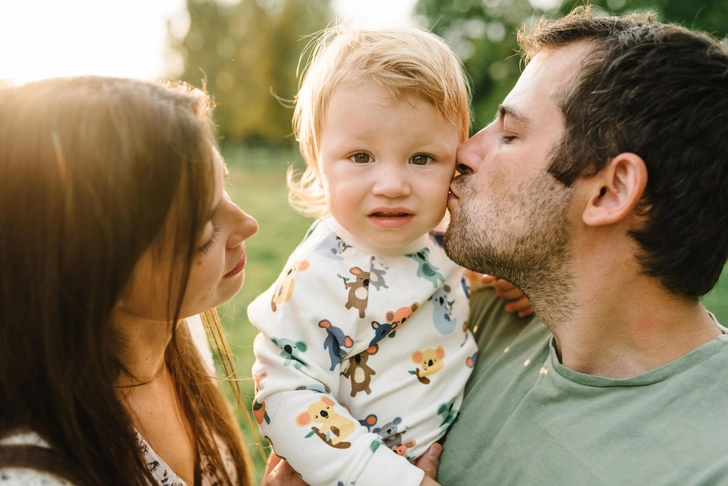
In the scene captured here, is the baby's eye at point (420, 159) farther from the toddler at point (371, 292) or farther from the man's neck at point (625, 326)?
the man's neck at point (625, 326)

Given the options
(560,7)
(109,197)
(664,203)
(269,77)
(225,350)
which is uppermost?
(109,197)

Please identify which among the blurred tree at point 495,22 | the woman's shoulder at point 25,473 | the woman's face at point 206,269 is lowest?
the blurred tree at point 495,22

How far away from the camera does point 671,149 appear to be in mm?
2029

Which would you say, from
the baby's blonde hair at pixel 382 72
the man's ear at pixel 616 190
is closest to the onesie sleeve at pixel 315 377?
the baby's blonde hair at pixel 382 72

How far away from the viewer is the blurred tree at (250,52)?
36.7 metres

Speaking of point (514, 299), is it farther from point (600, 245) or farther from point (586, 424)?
point (586, 424)

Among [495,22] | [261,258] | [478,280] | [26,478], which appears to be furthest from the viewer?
[495,22]

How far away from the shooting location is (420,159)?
2.34 m

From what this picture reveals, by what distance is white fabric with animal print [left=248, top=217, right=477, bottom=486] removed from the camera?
202cm

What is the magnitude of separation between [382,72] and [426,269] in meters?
0.78

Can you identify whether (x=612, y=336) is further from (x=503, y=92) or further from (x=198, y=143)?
(x=503, y=92)

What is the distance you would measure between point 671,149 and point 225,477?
1.97 meters

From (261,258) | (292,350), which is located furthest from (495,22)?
(292,350)

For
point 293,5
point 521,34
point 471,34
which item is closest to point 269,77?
point 293,5
